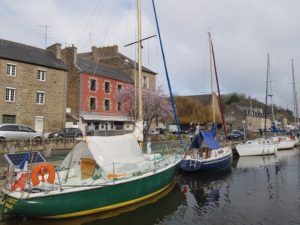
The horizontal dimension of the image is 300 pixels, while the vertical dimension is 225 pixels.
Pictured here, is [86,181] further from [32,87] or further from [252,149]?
[32,87]

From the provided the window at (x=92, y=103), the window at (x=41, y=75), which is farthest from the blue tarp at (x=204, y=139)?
the window at (x=92, y=103)

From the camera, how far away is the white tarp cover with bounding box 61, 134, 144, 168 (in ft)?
38.2

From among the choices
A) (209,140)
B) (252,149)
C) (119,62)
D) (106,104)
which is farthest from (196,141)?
(119,62)

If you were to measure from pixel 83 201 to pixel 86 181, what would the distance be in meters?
1.04

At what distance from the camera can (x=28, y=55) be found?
3512 cm

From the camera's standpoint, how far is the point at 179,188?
16.6m

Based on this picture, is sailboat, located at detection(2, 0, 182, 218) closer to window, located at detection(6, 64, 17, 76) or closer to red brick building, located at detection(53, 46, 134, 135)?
window, located at detection(6, 64, 17, 76)

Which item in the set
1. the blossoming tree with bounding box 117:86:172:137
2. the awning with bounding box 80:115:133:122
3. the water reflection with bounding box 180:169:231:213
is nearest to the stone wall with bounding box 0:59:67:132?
the awning with bounding box 80:115:133:122

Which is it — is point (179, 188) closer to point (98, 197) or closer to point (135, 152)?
point (135, 152)

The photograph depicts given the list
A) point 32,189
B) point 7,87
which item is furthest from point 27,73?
point 32,189

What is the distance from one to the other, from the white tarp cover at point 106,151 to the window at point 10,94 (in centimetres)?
2355

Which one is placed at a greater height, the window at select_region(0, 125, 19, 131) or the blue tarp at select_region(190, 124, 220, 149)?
the window at select_region(0, 125, 19, 131)

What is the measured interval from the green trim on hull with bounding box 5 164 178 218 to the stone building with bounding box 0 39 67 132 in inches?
976

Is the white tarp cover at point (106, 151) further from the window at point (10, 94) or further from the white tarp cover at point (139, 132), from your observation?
the window at point (10, 94)
